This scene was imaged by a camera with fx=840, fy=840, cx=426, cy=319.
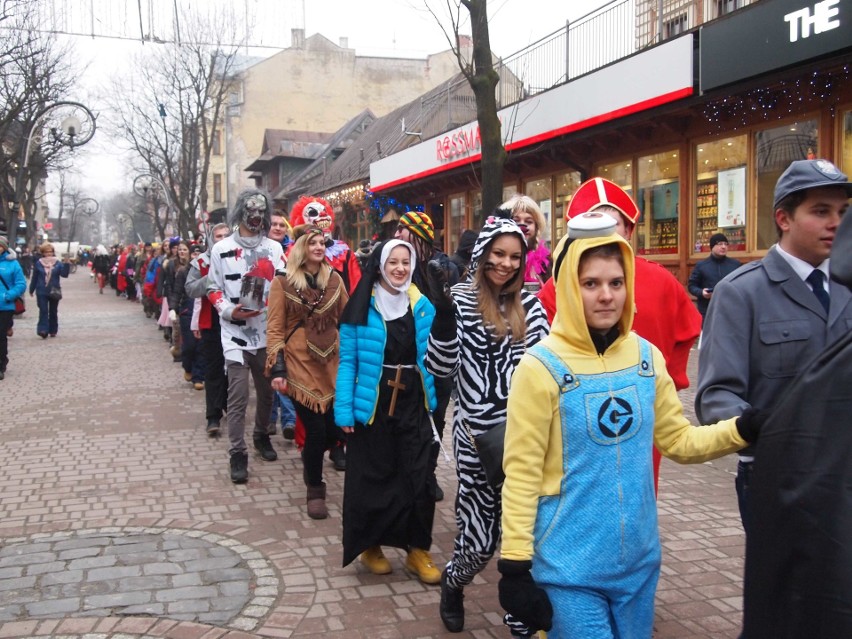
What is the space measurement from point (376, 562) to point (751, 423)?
285cm

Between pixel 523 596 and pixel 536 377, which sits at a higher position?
pixel 536 377

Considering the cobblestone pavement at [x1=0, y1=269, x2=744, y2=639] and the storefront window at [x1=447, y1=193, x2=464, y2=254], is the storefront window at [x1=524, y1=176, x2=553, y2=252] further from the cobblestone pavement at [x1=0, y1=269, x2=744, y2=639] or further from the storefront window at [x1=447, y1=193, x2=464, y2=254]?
the cobblestone pavement at [x1=0, y1=269, x2=744, y2=639]

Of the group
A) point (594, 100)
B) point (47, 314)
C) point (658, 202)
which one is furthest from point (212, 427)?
point (47, 314)

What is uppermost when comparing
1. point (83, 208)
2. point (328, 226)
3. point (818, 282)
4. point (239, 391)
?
point (83, 208)

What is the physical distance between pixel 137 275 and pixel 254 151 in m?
30.1

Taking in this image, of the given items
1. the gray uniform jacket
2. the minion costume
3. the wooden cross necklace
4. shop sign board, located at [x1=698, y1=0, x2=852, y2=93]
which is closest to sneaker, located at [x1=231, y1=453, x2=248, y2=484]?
the wooden cross necklace

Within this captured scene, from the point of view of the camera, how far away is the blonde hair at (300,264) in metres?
5.93

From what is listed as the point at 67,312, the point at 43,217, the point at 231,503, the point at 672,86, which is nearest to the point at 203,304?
the point at 231,503

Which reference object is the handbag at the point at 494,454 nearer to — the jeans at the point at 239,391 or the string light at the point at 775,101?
the jeans at the point at 239,391

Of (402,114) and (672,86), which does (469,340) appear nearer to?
(672,86)

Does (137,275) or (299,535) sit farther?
(137,275)

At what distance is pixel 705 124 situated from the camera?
12789mm

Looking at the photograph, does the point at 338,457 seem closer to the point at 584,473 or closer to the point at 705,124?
the point at 584,473

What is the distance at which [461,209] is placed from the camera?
883 inches
